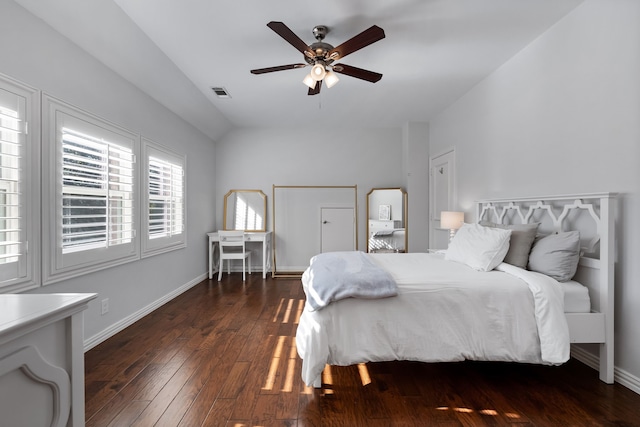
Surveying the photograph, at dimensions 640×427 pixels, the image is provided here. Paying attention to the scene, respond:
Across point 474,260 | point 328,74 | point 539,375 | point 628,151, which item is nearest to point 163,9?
point 328,74

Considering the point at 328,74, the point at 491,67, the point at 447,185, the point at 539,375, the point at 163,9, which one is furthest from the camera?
the point at 447,185

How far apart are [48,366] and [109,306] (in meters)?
2.14

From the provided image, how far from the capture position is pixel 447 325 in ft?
6.16

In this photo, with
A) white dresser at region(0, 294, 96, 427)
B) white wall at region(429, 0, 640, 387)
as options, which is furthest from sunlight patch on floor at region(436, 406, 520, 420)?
white dresser at region(0, 294, 96, 427)

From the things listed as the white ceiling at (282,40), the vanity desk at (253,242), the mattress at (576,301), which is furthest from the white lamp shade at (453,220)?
the vanity desk at (253,242)

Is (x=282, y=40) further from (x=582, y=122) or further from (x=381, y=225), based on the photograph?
(x=381, y=225)

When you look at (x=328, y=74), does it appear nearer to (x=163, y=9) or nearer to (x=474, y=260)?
(x=163, y=9)

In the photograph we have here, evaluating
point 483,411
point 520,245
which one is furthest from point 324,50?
point 483,411

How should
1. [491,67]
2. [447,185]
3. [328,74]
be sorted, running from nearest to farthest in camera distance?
[328,74], [491,67], [447,185]

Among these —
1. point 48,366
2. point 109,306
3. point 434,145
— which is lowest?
point 109,306

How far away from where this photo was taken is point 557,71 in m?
2.37

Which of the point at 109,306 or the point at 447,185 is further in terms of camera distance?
the point at 447,185

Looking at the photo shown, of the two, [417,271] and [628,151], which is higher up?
[628,151]

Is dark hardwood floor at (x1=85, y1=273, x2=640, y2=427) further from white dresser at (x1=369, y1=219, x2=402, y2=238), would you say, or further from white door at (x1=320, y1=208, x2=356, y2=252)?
white dresser at (x1=369, y1=219, x2=402, y2=238)
